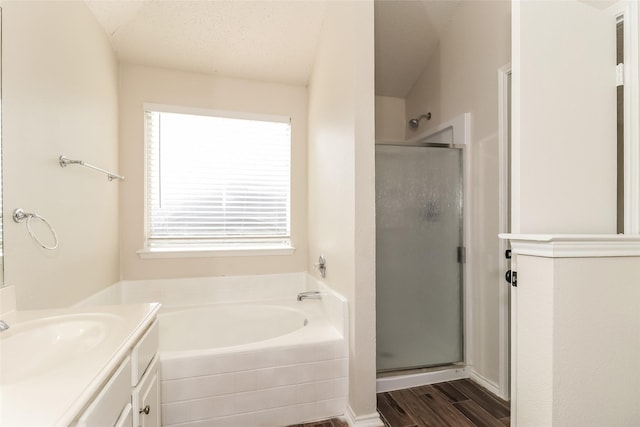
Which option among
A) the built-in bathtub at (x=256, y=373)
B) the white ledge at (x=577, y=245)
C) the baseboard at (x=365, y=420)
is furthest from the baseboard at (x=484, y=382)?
the white ledge at (x=577, y=245)

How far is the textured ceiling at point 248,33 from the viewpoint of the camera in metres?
A: 2.03

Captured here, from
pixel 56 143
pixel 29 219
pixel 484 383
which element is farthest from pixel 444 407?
pixel 56 143

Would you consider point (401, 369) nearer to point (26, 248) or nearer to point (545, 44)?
point (545, 44)

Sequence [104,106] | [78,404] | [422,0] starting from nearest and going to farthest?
[78,404] → [104,106] → [422,0]

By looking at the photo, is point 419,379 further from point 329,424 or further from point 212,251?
point 212,251

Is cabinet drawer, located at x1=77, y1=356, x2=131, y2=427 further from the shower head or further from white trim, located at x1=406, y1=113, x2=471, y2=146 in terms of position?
the shower head

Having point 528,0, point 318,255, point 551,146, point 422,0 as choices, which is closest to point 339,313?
point 318,255

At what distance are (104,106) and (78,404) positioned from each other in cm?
203

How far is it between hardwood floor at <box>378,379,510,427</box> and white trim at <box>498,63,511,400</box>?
5.7 inches

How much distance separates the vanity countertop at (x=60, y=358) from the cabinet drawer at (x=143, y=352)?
0.05m

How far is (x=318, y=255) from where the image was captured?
7.75 feet

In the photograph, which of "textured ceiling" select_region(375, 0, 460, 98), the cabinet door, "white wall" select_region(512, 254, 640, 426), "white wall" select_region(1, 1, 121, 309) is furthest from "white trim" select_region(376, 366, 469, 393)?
"textured ceiling" select_region(375, 0, 460, 98)

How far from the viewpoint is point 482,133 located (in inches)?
80.4

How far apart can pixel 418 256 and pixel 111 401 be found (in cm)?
186
